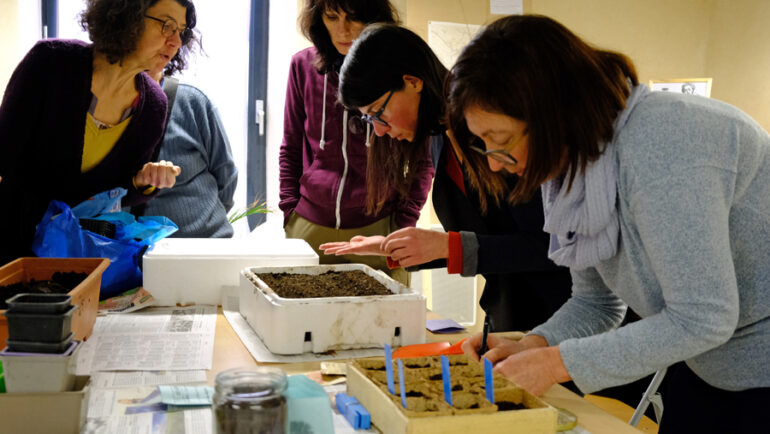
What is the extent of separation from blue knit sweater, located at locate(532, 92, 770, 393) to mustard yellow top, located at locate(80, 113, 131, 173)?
141 cm

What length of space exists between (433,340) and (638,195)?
0.70m

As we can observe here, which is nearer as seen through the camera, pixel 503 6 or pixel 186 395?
pixel 186 395

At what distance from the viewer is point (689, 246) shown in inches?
36.6

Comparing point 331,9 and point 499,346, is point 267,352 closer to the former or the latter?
point 499,346

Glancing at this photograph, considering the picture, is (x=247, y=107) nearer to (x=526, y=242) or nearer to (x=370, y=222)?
(x=370, y=222)

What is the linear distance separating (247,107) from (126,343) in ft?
7.78

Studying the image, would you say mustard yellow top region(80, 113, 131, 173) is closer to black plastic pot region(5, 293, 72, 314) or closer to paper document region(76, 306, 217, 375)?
paper document region(76, 306, 217, 375)

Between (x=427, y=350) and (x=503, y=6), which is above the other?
(x=503, y=6)

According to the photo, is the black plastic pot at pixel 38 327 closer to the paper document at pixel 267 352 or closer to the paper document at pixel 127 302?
the paper document at pixel 267 352

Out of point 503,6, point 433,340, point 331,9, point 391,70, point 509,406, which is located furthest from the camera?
point 503,6

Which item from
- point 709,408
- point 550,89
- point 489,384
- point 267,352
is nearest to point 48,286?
point 267,352

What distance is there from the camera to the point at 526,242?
1.61 meters

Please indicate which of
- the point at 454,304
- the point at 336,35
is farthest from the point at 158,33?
the point at 454,304

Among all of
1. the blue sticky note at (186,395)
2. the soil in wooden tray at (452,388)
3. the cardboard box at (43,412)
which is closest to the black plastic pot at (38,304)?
the cardboard box at (43,412)
